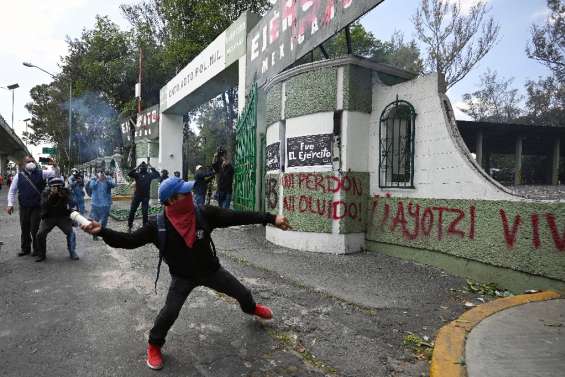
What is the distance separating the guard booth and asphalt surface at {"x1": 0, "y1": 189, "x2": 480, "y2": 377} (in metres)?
4.42

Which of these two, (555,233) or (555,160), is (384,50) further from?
(555,233)

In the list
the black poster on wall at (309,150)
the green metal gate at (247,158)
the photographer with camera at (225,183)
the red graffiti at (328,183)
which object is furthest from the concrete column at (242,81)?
the red graffiti at (328,183)

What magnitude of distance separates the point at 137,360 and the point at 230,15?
70.1ft

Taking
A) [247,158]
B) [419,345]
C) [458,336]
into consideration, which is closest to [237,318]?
[419,345]

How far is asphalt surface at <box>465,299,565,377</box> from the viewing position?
2.45m

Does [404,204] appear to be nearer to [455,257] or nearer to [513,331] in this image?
[455,257]

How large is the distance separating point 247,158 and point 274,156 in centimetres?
190

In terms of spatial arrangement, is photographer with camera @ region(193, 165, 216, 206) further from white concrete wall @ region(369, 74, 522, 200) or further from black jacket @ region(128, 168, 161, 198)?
white concrete wall @ region(369, 74, 522, 200)

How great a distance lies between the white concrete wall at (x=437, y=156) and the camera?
4.84 m

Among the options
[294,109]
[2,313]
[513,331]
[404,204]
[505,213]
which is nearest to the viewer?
[513,331]

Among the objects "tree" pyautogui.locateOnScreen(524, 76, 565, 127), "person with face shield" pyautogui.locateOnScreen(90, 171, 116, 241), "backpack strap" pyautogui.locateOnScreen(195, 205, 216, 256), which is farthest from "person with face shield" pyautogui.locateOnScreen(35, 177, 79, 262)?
"tree" pyautogui.locateOnScreen(524, 76, 565, 127)

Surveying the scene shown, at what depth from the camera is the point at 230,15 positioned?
2100 cm

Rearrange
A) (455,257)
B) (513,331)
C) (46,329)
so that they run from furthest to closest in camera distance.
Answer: (455,257), (46,329), (513,331)

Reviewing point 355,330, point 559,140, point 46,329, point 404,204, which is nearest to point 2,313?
point 46,329
